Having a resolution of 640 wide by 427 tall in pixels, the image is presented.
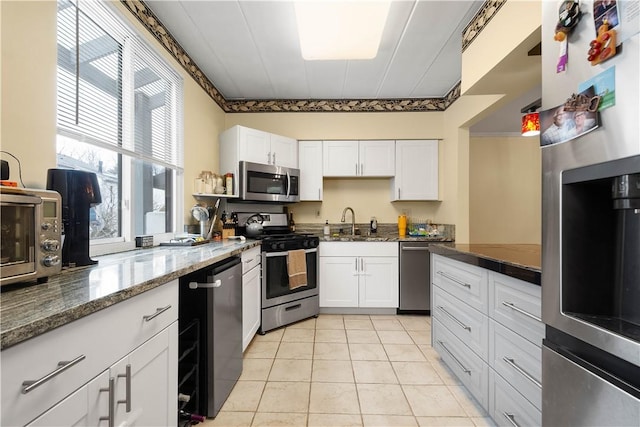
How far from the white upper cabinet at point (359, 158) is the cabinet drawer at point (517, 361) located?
246 centimetres

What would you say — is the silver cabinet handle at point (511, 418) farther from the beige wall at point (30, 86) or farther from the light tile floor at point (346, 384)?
the beige wall at point (30, 86)

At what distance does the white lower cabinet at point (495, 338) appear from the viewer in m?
1.19

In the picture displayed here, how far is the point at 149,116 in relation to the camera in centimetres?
221

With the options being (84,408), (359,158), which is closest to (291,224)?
(359,158)

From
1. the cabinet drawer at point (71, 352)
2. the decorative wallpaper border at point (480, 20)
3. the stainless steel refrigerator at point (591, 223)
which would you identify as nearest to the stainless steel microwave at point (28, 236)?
the cabinet drawer at point (71, 352)

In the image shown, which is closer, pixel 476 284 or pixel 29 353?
A: pixel 29 353

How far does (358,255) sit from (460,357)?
1.63 metres

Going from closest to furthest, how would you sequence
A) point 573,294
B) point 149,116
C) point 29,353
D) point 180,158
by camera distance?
point 29,353 → point 573,294 → point 149,116 → point 180,158

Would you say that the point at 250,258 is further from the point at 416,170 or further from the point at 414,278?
the point at 416,170

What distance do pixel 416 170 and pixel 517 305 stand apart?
8.43 ft

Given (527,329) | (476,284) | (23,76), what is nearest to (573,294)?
(527,329)

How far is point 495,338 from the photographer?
1440 mm

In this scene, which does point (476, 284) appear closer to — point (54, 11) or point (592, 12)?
point (592, 12)

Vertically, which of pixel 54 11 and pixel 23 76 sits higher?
pixel 54 11
